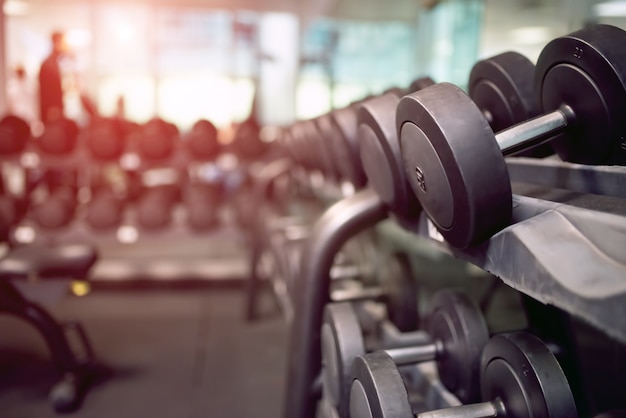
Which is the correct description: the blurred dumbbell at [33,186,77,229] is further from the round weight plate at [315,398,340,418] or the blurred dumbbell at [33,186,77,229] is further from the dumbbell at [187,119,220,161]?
the round weight plate at [315,398,340,418]

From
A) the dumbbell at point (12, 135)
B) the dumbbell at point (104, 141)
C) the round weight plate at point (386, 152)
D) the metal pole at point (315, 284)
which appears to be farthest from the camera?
the dumbbell at point (104, 141)

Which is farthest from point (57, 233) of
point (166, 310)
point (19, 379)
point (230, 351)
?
point (230, 351)

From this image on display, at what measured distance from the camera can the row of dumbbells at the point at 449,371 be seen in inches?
27.6

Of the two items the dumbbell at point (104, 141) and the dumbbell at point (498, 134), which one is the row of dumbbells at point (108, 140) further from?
the dumbbell at point (498, 134)

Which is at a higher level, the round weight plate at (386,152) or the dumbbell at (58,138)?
the round weight plate at (386,152)

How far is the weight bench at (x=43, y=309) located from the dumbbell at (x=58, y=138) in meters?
1.01

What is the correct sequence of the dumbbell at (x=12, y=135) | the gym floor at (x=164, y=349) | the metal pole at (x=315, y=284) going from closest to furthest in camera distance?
the metal pole at (x=315, y=284), the gym floor at (x=164, y=349), the dumbbell at (x=12, y=135)

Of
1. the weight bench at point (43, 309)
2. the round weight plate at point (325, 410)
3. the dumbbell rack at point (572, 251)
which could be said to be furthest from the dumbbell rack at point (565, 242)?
the weight bench at point (43, 309)

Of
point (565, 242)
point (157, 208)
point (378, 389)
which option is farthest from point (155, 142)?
point (565, 242)

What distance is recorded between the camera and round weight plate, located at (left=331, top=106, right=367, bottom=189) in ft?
3.93

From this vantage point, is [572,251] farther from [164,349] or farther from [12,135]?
[12,135]

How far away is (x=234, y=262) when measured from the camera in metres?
3.26

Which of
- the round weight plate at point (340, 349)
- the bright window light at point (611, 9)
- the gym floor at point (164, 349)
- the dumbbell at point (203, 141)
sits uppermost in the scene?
the bright window light at point (611, 9)

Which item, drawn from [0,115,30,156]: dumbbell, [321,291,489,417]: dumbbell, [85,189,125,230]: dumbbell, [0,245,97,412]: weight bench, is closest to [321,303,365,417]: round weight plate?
[321,291,489,417]: dumbbell
